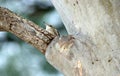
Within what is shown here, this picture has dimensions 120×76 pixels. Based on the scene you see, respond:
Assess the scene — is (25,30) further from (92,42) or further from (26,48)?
(26,48)

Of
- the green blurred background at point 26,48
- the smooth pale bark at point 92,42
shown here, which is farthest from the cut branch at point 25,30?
the green blurred background at point 26,48

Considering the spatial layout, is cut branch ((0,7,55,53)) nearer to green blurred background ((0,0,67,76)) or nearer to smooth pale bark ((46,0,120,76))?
smooth pale bark ((46,0,120,76))

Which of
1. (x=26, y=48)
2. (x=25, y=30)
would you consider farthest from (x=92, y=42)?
(x=26, y=48)

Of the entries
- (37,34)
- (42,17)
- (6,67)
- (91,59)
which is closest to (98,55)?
(91,59)

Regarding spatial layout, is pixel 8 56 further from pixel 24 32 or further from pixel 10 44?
pixel 24 32

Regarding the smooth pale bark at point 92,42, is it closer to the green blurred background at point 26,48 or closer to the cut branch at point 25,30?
the cut branch at point 25,30
